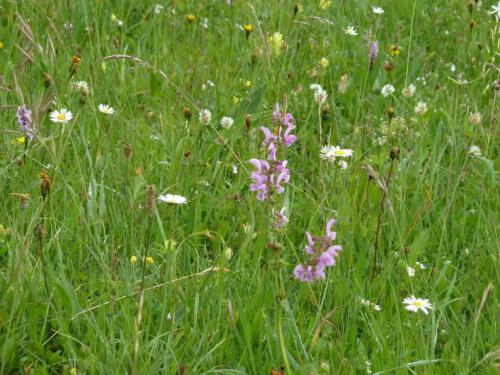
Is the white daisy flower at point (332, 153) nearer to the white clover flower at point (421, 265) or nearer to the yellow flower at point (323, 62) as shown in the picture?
the white clover flower at point (421, 265)

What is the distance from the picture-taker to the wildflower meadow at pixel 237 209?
1.77 m

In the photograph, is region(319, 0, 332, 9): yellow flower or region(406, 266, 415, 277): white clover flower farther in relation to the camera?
region(319, 0, 332, 9): yellow flower

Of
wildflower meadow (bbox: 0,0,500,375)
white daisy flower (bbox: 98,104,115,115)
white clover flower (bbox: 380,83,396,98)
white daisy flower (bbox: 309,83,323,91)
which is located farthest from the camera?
white daisy flower (bbox: 309,83,323,91)

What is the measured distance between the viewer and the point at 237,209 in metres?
2.40

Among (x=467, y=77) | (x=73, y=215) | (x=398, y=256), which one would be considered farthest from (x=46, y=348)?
(x=467, y=77)

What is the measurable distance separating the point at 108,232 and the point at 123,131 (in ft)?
1.71

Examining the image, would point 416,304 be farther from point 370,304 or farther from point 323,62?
point 323,62

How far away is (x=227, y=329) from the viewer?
1.84 m

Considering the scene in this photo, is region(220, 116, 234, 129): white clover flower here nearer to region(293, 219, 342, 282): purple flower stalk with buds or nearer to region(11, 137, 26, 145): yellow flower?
region(11, 137, 26, 145): yellow flower

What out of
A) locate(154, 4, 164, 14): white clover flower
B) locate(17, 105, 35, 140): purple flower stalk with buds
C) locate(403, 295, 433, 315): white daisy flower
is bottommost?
locate(403, 295, 433, 315): white daisy flower

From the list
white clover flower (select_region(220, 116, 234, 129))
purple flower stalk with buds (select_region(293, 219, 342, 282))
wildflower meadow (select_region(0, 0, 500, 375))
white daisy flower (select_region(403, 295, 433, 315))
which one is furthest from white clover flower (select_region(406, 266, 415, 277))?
white clover flower (select_region(220, 116, 234, 129))

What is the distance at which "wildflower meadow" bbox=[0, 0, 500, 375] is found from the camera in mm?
1767

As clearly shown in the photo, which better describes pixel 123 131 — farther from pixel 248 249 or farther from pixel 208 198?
pixel 248 249

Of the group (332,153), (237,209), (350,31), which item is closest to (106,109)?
(237,209)
